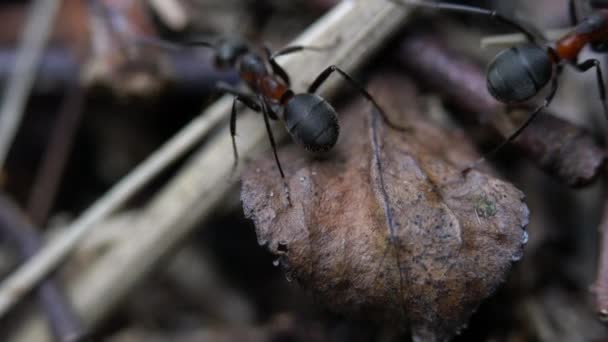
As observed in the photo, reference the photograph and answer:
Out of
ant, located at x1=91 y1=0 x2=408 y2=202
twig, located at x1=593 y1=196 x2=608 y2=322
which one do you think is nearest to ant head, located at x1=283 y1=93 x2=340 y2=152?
ant, located at x1=91 y1=0 x2=408 y2=202

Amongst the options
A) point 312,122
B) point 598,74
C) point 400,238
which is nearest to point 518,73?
point 598,74

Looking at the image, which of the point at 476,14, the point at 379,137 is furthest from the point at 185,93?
the point at 476,14

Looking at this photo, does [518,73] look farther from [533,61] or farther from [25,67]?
[25,67]

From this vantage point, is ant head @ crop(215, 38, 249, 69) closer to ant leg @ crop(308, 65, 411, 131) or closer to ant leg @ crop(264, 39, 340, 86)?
ant leg @ crop(264, 39, 340, 86)

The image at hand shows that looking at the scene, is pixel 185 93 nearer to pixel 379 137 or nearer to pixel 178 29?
pixel 178 29

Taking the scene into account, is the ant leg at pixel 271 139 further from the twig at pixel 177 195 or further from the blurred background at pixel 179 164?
the blurred background at pixel 179 164

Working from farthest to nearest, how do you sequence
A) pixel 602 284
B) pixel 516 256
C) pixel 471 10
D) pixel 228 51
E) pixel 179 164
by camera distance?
pixel 228 51
pixel 179 164
pixel 471 10
pixel 602 284
pixel 516 256
